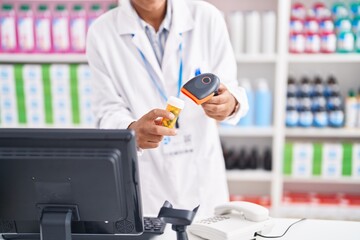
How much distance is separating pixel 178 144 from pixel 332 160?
1691 millimetres

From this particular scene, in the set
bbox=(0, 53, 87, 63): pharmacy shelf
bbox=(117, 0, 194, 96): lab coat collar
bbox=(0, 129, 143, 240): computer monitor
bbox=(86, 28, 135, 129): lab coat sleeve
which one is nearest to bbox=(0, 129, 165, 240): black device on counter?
bbox=(0, 129, 143, 240): computer monitor

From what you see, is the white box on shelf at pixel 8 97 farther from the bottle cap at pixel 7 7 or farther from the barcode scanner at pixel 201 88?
the barcode scanner at pixel 201 88

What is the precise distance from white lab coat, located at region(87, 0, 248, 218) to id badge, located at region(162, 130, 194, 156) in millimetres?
22

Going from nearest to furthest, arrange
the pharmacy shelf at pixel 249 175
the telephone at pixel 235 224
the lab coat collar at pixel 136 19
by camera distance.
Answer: the telephone at pixel 235 224
the lab coat collar at pixel 136 19
the pharmacy shelf at pixel 249 175

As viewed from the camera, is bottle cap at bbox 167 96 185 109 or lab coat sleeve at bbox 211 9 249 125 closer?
Result: bottle cap at bbox 167 96 185 109

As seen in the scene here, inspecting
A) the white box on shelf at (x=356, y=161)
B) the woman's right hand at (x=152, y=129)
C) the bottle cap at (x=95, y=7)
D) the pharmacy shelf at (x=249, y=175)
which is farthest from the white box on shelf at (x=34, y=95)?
the white box on shelf at (x=356, y=161)

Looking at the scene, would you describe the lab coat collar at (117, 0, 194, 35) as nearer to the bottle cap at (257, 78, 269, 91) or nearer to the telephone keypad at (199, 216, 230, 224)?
the telephone keypad at (199, 216, 230, 224)

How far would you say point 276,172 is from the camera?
3223mm

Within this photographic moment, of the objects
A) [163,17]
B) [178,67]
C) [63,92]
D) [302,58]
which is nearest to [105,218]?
[178,67]

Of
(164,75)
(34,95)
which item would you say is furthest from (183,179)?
(34,95)

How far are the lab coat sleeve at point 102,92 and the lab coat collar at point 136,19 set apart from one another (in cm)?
11

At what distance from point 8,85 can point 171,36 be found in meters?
1.66

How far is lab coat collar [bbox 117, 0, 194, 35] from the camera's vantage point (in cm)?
185

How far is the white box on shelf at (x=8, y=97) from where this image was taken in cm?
309
